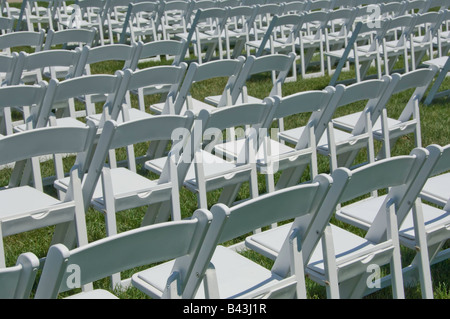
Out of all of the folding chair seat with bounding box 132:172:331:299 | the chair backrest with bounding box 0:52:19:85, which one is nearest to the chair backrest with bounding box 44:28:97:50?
the chair backrest with bounding box 0:52:19:85

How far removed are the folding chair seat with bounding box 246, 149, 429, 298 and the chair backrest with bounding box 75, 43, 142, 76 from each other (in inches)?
121

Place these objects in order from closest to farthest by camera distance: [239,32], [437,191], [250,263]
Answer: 1. [250,263]
2. [437,191]
3. [239,32]

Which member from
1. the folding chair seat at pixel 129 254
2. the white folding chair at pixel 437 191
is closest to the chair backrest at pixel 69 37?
the white folding chair at pixel 437 191

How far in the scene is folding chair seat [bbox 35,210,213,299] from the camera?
264cm

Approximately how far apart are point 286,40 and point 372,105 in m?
4.64

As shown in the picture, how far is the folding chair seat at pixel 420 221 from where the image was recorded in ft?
12.6

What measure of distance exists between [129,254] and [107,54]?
4202 mm

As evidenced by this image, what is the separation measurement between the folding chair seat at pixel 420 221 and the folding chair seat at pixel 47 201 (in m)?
1.44

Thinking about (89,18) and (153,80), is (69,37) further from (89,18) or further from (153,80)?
(89,18)

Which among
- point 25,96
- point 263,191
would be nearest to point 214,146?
point 263,191

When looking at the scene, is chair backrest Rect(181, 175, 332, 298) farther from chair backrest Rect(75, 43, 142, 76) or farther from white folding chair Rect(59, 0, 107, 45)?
white folding chair Rect(59, 0, 107, 45)

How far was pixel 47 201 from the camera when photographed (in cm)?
438

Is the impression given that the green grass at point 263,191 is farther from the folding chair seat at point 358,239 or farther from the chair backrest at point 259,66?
the chair backrest at point 259,66
